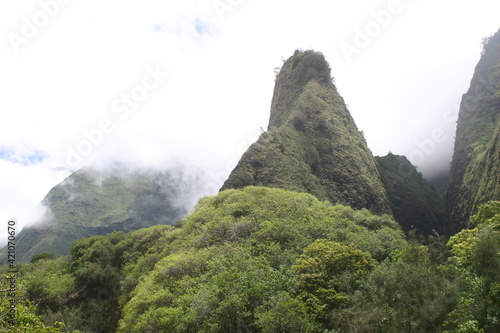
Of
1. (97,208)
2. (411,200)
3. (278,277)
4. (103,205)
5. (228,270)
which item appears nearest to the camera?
(278,277)

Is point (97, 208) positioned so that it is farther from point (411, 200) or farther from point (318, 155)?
point (411, 200)

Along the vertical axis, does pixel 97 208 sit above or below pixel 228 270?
above

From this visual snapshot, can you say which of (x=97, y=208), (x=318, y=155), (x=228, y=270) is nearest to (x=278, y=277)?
(x=228, y=270)

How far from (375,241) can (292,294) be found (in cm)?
1075

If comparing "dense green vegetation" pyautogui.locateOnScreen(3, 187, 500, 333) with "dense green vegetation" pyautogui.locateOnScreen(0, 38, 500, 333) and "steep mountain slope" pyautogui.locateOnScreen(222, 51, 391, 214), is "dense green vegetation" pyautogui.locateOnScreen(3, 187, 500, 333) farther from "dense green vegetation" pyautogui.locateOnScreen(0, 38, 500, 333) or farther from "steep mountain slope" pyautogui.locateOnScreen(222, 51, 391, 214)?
"steep mountain slope" pyautogui.locateOnScreen(222, 51, 391, 214)

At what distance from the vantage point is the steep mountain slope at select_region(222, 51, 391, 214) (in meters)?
57.4

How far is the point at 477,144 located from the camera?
80562mm

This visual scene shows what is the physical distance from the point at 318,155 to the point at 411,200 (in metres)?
32.7

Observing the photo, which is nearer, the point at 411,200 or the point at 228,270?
the point at 228,270

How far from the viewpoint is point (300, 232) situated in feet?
94.1

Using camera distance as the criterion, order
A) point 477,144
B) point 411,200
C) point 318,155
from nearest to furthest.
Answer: point 318,155
point 477,144
point 411,200

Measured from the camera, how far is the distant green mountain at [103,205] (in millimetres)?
119812

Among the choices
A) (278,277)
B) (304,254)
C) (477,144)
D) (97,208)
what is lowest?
(278,277)

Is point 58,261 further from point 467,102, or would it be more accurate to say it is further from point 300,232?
point 467,102
